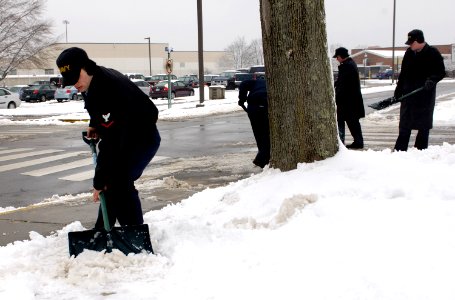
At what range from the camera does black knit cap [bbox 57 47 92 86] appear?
159 inches

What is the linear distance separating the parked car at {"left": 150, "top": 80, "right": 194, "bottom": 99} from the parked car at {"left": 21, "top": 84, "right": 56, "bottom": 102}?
8.64 metres

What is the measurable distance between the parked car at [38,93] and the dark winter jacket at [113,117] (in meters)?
41.4

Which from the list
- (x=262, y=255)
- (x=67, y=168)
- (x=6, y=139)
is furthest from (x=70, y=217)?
(x=6, y=139)

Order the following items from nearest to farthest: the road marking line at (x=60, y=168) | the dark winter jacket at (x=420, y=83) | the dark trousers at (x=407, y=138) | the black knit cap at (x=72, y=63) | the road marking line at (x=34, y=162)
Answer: the black knit cap at (x=72, y=63), the dark winter jacket at (x=420, y=83), the dark trousers at (x=407, y=138), the road marking line at (x=60, y=168), the road marking line at (x=34, y=162)

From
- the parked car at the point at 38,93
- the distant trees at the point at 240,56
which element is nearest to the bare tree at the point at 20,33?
the parked car at the point at 38,93

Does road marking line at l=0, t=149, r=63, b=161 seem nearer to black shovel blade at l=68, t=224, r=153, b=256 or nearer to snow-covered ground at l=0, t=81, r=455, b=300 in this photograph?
snow-covered ground at l=0, t=81, r=455, b=300

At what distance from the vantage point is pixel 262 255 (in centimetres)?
392

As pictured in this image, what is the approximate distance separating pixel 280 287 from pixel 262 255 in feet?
1.65

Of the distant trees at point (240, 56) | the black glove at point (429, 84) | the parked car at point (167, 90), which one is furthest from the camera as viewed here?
the distant trees at point (240, 56)

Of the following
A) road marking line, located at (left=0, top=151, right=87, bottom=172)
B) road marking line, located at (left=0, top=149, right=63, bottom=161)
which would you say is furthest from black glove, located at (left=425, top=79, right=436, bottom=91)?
road marking line, located at (left=0, top=149, right=63, bottom=161)

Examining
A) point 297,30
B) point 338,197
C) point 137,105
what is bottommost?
point 338,197

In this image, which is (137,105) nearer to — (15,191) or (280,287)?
(280,287)

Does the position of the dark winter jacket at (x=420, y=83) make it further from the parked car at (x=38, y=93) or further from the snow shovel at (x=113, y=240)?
the parked car at (x=38, y=93)

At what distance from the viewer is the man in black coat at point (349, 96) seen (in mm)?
10187
